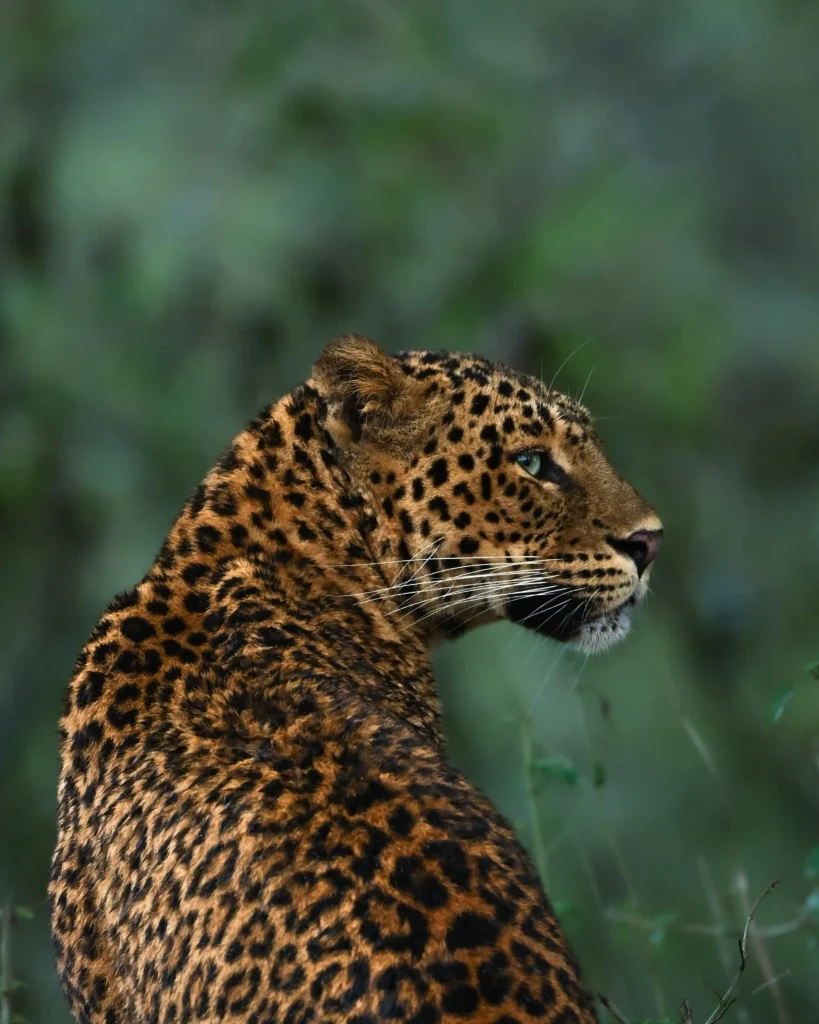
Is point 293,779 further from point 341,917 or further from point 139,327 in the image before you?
point 139,327

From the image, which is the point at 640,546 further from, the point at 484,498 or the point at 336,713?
the point at 336,713

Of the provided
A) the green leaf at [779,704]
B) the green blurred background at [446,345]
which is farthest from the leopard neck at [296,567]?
the green blurred background at [446,345]

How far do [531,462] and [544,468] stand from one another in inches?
2.3

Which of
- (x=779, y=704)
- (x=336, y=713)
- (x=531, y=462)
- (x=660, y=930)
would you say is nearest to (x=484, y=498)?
(x=531, y=462)

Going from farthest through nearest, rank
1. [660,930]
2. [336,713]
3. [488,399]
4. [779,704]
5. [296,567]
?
[660,930] < [488,399] < [296,567] < [779,704] < [336,713]

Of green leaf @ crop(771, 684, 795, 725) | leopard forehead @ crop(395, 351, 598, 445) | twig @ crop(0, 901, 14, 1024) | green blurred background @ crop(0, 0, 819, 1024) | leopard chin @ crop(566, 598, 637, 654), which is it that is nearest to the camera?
green leaf @ crop(771, 684, 795, 725)

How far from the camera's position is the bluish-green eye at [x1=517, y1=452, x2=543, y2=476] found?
5772 millimetres

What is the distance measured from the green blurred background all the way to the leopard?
6307 millimetres

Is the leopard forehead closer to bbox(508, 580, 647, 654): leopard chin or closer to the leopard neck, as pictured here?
the leopard neck

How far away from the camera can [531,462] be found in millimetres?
5793

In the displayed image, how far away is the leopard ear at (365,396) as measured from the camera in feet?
18.3

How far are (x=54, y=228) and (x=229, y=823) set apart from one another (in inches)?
530

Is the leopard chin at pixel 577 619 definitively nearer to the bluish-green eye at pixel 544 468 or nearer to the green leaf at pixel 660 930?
the bluish-green eye at pixel 544 468

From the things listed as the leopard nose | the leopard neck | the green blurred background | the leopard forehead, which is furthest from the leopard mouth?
the green blurred background
